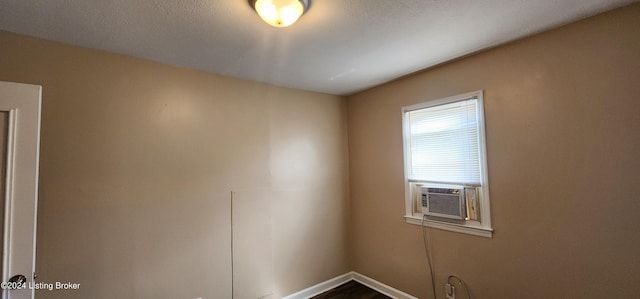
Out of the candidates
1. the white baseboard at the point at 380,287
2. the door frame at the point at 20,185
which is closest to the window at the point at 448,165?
the white baseboard at the point at 380,287

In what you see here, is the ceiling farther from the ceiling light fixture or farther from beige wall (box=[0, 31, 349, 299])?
beige wall (box=[0, 31, 349, 299])

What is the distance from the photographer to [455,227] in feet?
7.88

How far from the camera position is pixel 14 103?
4.89ft

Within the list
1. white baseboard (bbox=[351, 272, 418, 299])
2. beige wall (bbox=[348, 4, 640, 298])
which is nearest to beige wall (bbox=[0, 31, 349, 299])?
white baseboard (bbox=[351, 272, 418, 299])

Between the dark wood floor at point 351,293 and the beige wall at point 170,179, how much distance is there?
197 millimetres

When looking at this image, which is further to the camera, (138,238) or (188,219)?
(188,219)

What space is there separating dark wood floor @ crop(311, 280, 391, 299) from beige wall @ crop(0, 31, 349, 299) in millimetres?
197

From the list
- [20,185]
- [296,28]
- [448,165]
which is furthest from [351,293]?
[20,185]

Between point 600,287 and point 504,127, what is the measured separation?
121cm

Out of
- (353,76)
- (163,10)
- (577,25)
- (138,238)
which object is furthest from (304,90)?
(577,25)

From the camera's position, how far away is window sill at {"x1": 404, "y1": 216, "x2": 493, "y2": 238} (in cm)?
221

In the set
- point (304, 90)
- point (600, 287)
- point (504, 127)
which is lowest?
point (600, 287)

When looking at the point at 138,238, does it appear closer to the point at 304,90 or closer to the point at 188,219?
the point at 188,219

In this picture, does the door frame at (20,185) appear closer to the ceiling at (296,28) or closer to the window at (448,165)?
the ceiling at (296,28)
